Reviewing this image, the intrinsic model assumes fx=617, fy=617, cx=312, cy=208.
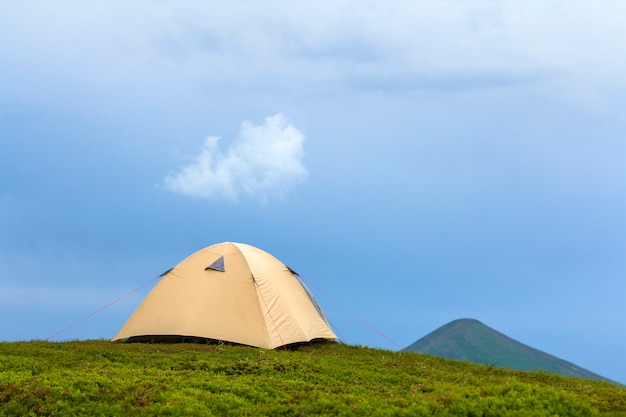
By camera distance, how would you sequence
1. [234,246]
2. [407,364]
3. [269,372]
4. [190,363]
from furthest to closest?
[234,246] → [407,364] → [190,363] → [269,372]

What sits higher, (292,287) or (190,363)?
(292,287)

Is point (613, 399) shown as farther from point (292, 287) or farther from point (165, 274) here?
point (165, 274)

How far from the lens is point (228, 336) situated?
64.2 feet

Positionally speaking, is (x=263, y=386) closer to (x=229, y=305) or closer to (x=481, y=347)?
(x=229, y=305)

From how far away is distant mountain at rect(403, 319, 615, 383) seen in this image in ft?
119

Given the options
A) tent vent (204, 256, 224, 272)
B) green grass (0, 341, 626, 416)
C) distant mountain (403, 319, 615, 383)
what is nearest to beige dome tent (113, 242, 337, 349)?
tent vent (204, 256, 224, 272)

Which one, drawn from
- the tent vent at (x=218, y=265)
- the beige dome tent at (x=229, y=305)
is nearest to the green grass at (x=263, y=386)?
the beige dome tent at (x=229, y=305)

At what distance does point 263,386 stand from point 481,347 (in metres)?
28.2

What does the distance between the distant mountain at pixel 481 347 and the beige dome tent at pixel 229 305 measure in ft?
55.9

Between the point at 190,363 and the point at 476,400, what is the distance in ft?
25.1

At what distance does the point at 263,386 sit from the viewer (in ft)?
42.5

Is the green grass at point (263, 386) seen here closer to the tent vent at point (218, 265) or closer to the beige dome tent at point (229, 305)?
the beige dome tent at point (229, 305)

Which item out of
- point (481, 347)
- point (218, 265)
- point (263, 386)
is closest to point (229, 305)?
point (218, 265)

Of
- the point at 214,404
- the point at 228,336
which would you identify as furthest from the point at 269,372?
the point at 228,336
